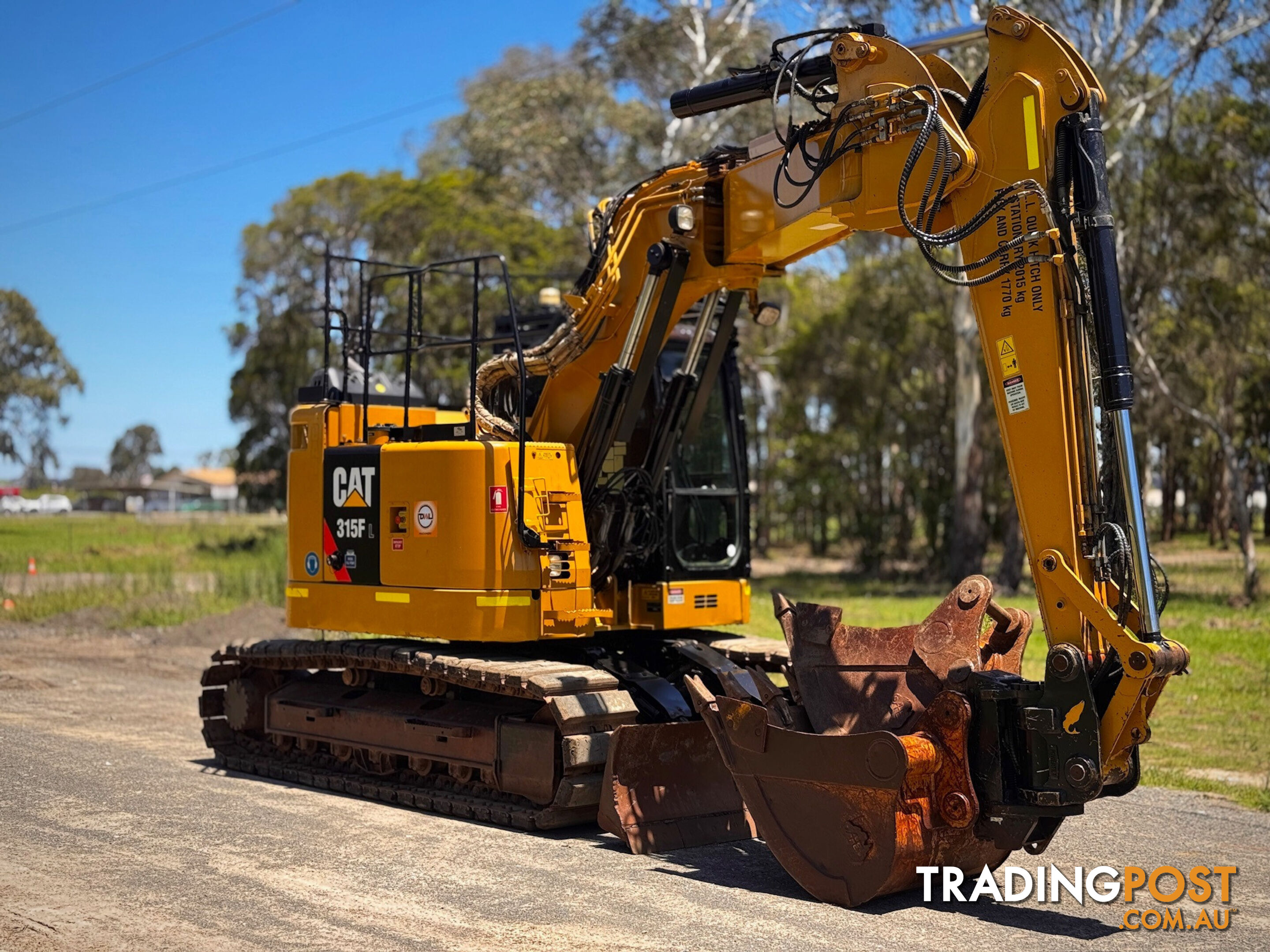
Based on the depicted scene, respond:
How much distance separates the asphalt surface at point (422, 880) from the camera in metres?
6.29

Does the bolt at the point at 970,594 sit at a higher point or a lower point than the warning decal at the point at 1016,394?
lower

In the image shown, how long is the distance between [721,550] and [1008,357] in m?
3.55

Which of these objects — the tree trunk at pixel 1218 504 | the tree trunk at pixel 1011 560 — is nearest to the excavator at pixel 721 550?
the tree trunk at pixel 1011 560

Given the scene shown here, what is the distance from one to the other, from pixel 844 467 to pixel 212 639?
65.0 feet

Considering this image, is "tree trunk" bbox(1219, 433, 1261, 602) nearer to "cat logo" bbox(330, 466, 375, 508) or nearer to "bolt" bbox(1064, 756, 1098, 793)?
"cat logo" bbox(330, 466, 375, 508)

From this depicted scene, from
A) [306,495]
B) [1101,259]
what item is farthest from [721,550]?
[1101,259]

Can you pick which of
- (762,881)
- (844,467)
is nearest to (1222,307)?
(844,467)

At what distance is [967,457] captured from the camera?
28.7m

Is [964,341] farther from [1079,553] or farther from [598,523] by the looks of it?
[1079,553]

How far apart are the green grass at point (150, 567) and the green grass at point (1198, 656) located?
8.62 metres

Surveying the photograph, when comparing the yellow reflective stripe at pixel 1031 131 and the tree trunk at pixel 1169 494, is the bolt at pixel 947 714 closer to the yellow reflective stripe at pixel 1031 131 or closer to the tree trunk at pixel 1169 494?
the yellow reflective stripe at pixel 1031 131

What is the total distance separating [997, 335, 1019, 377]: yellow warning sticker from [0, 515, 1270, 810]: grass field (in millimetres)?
4784

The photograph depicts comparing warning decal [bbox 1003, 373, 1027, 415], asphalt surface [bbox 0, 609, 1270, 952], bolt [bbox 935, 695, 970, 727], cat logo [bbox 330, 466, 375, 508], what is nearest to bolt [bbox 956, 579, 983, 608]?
→ bolt [bbox 935, 695, 970, 727]

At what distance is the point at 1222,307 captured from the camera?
27.7 meters
